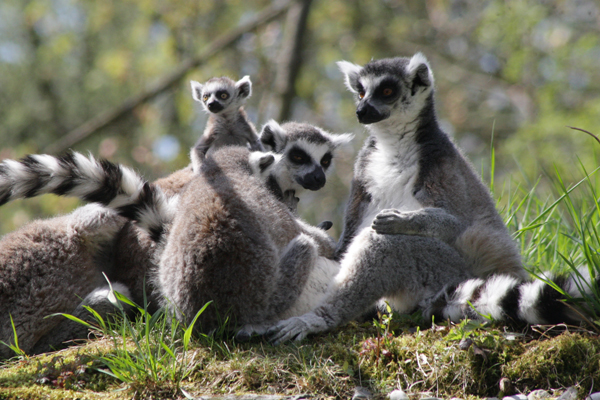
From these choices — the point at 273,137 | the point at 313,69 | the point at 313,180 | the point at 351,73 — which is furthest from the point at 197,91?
the point at 313,69

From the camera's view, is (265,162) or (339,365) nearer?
(339,365)

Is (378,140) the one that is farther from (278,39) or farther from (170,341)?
(278,39)

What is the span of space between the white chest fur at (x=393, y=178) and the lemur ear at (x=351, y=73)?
0.64m

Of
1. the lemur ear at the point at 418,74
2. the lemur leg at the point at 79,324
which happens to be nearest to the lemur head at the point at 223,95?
the lemur ear at the point at 418,74

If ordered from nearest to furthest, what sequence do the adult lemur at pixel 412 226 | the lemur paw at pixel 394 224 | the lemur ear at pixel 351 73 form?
the adult lemur at pixel 412 226, the lemur paw at pixel 394 224, the lemur ear at pixel 351 73

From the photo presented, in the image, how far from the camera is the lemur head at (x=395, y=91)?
4227 millimetres

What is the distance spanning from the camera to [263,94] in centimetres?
1092

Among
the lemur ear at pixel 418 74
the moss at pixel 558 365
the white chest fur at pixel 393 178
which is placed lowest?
the moss at pixel 558 365

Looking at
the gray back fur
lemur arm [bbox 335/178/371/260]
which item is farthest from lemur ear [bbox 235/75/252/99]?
the gray back fur

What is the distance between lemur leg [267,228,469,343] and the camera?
3.44 m

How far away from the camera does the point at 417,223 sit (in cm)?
361

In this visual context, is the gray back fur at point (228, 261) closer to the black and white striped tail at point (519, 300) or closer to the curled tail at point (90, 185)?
the curled tail at point (90, 185)

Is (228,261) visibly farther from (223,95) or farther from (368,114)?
(223,95)

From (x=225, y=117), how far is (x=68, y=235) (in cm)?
261
